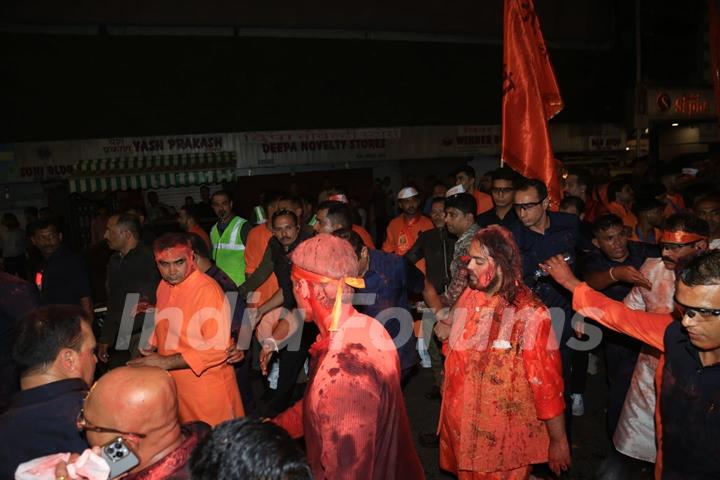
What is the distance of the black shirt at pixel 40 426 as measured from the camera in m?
2.54

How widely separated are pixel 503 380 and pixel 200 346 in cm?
202

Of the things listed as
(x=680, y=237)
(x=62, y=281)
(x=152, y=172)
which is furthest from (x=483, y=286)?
(x=152, y=172)

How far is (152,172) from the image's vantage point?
51.5ft

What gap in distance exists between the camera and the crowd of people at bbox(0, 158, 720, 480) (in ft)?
7.38

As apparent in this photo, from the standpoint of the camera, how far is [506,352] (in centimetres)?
328

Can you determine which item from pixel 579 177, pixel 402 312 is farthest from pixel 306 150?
pixel 402 312

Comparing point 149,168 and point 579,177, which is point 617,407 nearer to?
point 579,177

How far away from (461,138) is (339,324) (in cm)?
1783

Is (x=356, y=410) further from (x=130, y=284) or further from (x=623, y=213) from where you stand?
(x=623, y=213)

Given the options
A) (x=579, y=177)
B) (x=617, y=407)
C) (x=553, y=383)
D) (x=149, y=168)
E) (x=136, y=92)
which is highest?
(x=136, y=92)

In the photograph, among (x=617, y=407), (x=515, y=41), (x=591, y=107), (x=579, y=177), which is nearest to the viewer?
(x=617, y=407)

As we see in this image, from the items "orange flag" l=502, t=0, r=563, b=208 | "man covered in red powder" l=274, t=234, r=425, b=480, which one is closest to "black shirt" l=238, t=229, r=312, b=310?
"orange flag" l=502, t=0, r=563, b=208

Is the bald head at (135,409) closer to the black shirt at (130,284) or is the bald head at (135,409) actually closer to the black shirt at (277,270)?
the black shirt at (277,270)

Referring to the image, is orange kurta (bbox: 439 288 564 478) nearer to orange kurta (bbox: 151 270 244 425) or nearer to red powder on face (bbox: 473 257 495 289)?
red powder on face (bbox: 473 257 495 289)
